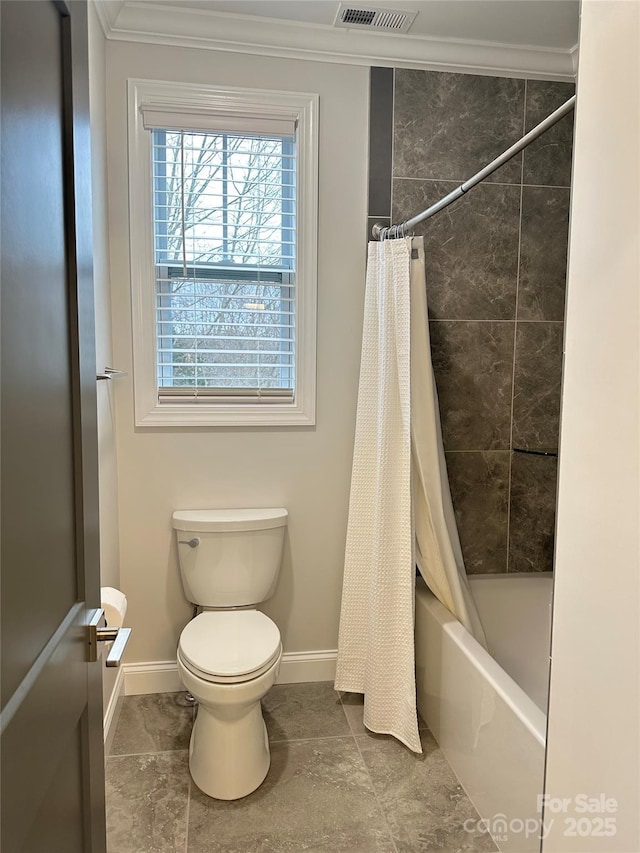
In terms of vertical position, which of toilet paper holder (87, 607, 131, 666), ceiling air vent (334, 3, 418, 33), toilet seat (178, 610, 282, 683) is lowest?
toilet seat (178, 610, 282, 683)

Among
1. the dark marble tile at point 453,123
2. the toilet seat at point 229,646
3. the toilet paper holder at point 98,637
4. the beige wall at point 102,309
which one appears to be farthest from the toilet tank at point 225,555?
the dark marble tile at point 453,123

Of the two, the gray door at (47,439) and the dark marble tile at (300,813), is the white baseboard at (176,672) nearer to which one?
the dark marble tile at (300,813)

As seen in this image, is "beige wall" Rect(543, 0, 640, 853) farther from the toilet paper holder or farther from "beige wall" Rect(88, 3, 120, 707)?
"beige wall" Rect(88, 3, 120, 707)

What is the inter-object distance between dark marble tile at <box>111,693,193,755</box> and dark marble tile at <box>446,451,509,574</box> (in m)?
1.30

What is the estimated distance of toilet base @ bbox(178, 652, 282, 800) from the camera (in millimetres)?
1860

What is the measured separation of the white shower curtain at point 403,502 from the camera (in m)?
2.13

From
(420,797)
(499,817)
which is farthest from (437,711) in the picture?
(499,817)

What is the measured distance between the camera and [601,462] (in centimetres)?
100

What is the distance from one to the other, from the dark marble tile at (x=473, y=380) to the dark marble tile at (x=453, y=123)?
2.00ft

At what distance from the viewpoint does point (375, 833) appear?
5.78 feet

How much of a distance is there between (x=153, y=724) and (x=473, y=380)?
181 cm

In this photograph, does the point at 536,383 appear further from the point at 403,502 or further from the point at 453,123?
the point at 453,123

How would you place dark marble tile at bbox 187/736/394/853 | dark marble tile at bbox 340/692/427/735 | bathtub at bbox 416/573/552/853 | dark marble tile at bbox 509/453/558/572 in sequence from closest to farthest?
bathtub at bbox 416/573/552/853 → dark marble tile at bbox 187/736/394/853 → dark marble tile at bbox 340/692/427/735 → dark marble tile at bbox 509/453/558/572

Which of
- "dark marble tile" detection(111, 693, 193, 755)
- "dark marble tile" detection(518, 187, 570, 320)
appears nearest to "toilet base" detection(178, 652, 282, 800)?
"dark marble tile" detection(111, 693, 193, 755)
